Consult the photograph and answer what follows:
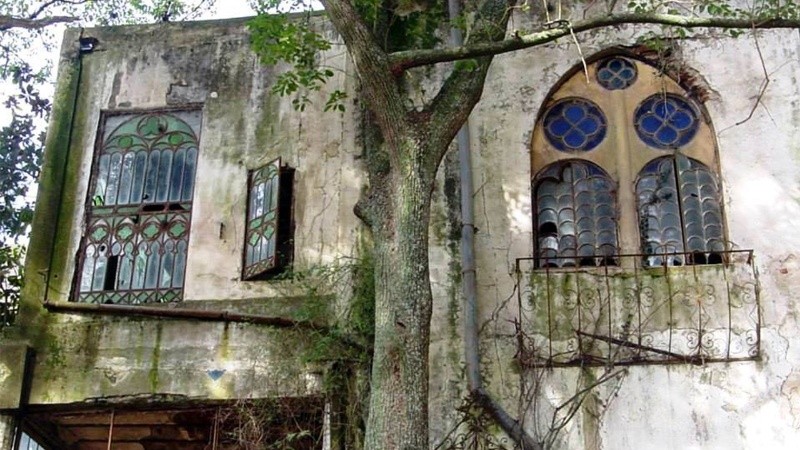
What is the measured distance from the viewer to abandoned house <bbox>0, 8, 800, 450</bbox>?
27.9 feet

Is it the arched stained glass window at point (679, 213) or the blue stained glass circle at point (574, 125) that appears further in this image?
the blue stained glass circle at point (574, 125)

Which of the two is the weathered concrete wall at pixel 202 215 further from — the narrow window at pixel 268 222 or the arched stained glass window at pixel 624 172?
the arched stained glass window at pixel 624 172

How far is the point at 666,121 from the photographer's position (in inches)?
380

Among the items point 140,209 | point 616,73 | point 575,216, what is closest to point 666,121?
point 616,73

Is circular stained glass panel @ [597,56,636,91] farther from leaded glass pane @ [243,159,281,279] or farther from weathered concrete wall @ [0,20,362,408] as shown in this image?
leaded glass pane @ [243,159,281,279]

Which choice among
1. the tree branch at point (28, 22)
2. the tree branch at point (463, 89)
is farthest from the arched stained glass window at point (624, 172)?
the tree branch at point (28, 22)

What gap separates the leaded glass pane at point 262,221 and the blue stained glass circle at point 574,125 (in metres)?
2.65

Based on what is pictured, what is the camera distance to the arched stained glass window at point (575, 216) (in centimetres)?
916

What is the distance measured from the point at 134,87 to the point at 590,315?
5.18 meters

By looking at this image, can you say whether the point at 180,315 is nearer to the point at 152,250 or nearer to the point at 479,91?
the point at 152,250

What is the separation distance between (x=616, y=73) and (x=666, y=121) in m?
0.68

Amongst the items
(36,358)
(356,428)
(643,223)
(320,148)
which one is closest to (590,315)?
(643,223)

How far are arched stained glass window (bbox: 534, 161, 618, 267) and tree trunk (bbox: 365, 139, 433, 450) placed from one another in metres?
2.29

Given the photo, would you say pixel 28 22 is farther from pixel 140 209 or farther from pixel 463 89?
pixel 463 89
